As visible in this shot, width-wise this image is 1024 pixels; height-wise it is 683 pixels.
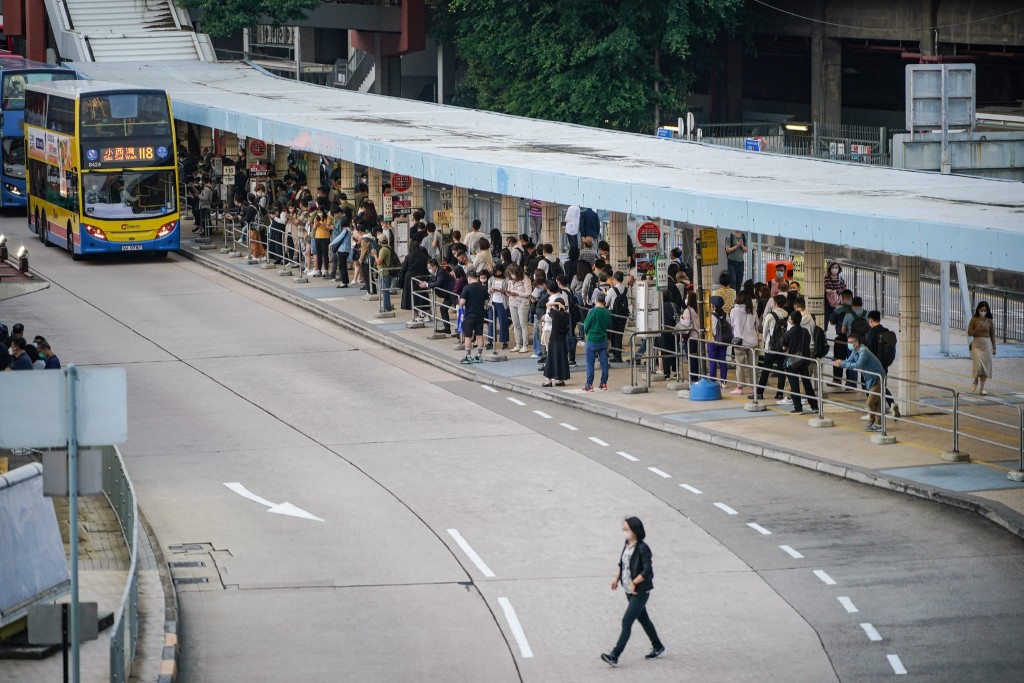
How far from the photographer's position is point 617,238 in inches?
1174

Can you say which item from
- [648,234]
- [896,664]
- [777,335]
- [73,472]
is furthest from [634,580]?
[648,234]

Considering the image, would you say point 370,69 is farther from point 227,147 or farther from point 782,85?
point 227,147

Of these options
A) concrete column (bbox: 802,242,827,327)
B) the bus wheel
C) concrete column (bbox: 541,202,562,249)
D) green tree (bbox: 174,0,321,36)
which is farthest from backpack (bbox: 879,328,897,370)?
Result: green tree (bbox: 174,0,321,36)

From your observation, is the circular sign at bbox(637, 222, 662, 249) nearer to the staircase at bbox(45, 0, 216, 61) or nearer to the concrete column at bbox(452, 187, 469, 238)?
the concrete column at bbox(452, 187, 469, 238)

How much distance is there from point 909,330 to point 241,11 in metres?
42.7

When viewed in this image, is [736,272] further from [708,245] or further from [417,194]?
[417,194]

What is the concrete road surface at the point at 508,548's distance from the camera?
48.4 ft

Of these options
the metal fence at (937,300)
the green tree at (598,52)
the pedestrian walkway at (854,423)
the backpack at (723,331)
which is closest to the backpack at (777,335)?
the pedestrian walkway at (854,423)

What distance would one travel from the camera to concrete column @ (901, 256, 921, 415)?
76.2 ft

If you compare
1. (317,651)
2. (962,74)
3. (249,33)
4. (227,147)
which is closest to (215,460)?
(317,651)

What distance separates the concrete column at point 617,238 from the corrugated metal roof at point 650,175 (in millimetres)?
925

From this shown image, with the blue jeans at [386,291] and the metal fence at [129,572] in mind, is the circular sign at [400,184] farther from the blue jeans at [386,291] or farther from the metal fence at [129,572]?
the metal fence at [129,572]

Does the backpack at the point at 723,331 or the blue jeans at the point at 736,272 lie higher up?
the blue jeans at the point at 736,272

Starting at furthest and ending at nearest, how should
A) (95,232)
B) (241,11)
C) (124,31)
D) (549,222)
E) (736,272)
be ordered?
(124,31), (241,11), (95,232), (736,272), (549,222)
